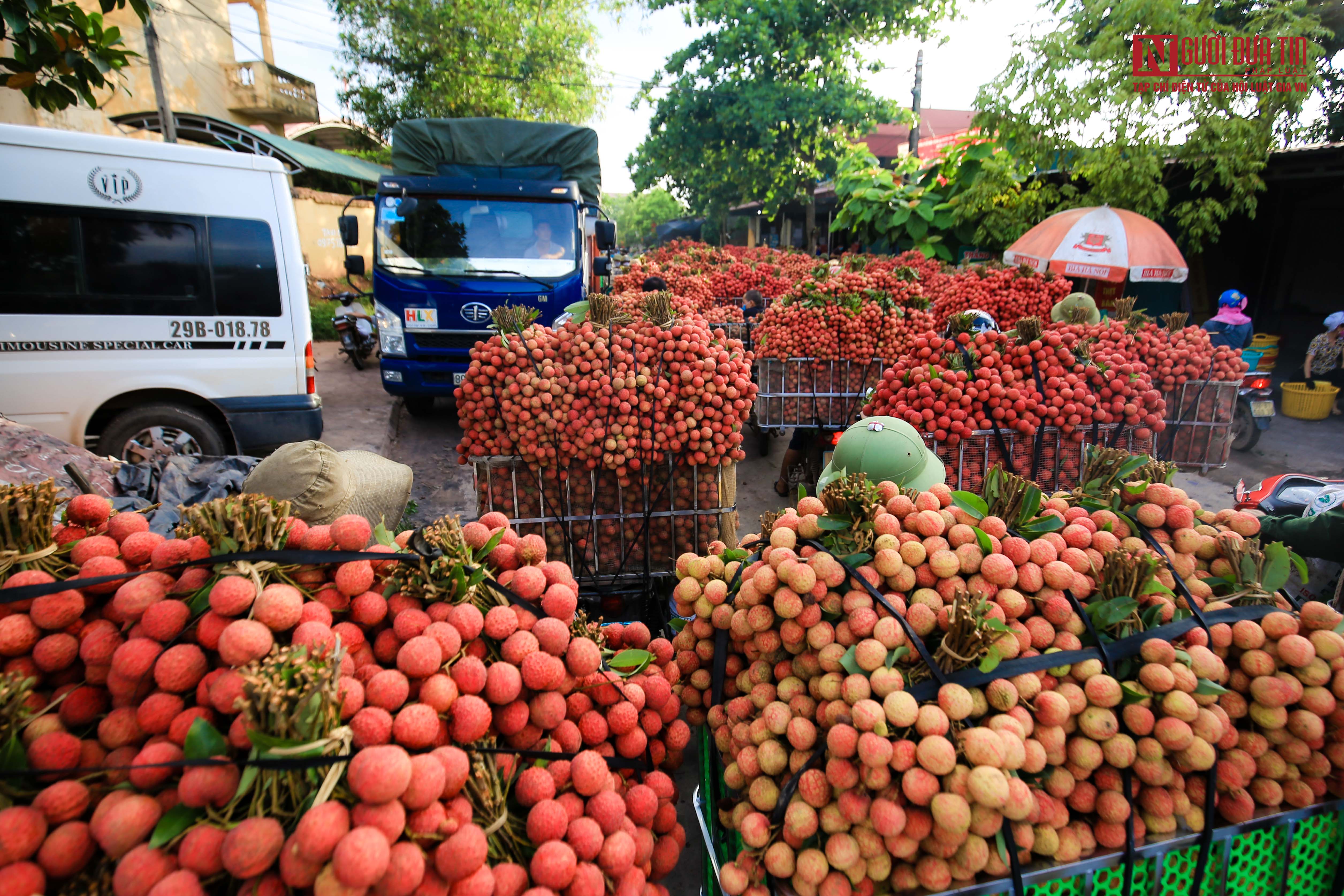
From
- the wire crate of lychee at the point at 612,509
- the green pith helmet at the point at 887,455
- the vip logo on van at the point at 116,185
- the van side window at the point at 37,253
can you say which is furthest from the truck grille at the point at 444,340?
the green pith helmet at the point at 887,455

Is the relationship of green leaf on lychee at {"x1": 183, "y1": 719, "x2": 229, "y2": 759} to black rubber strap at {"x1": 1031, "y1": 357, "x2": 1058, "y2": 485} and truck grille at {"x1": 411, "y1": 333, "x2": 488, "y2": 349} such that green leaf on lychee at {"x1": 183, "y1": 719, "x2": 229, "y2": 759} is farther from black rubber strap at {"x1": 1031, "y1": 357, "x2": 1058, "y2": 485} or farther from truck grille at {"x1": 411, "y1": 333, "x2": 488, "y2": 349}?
truck grille at {"x1": 411, "y1": 333, "x2": 488, "y2": 349}

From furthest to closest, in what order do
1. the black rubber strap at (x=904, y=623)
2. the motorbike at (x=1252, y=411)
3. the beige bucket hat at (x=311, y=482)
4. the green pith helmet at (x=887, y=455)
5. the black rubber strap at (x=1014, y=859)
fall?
the motorbike at (x=1252, y=411) < the beige bucket hat at (x=311, y=482) < the green pith helmet at (x=887, y=455) < the black rubber strap at (x=904, y=623) < the black rubber strap at (x=1014, y=859)

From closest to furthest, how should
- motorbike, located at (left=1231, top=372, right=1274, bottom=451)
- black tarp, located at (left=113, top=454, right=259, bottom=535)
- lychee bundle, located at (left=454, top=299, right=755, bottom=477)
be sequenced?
lychee bundle, located at (left=454, top=299, right=755, bottom=477), black tarp, located at (left=113, top=454, right=259, bottom=535), motorbike, located at (left=1231, top=372, right=1274, bottom=451)

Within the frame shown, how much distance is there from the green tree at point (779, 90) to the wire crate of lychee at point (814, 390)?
16540 mm

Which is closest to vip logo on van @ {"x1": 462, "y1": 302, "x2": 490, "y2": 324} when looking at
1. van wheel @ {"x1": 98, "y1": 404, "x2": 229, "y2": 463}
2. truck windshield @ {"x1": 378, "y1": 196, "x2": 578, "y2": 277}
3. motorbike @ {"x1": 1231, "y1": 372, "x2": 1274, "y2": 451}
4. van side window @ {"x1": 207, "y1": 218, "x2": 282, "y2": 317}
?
truck windshield @ {"x1": 378, "y1": 196, "x2": 578, "y2": 277}

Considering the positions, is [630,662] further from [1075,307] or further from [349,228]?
[349,228]

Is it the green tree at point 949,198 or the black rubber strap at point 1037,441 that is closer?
the black rubber strap at point 1037,441

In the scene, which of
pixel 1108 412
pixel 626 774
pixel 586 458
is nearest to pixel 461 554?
pixel 626 774

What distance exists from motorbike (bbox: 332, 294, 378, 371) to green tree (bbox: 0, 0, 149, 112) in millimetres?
7012

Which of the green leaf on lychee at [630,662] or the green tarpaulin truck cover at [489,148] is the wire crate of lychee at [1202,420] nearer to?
the green leaf on lychee at [630,662]

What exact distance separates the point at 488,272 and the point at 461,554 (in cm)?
615

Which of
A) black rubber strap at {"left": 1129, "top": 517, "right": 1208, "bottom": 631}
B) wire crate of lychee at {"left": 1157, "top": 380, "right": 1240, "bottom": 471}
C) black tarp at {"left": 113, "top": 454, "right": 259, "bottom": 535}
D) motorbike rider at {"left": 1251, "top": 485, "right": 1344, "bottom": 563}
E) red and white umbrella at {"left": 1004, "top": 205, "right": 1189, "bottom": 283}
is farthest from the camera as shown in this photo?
red and white umbrella at {"left": 1004, "top": 205, "right": 1189, "bottom": 283}

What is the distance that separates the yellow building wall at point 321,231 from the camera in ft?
53.3

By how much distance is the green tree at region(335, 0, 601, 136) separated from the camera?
1994cm
